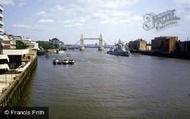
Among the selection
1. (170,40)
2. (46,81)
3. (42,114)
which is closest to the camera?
(42,114)

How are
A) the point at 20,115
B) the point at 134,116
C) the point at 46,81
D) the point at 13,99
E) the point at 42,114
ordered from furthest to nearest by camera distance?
the point at 46,81
the point at 13,99
the point at 134,116
the point at 20,115
the point at 42,114

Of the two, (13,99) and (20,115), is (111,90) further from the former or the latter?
(20,115)

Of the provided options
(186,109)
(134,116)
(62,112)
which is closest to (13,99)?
(62,112)

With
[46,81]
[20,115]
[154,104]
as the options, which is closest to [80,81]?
[46,81]

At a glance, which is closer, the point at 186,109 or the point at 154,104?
the point at 186,109

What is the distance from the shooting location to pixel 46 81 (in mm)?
43656

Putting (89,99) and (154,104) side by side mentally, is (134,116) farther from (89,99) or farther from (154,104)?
(89,99)

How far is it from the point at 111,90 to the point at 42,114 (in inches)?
801

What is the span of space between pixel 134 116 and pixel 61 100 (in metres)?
7.40

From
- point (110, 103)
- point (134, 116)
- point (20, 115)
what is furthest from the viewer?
point (110, 103)

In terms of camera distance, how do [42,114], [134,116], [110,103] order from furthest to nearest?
[110,103] → [134,116] → [42,114]

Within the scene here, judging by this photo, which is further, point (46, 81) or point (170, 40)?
point (170, 40)

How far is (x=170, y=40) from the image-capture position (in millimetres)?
143625

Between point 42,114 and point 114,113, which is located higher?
point 42,114
